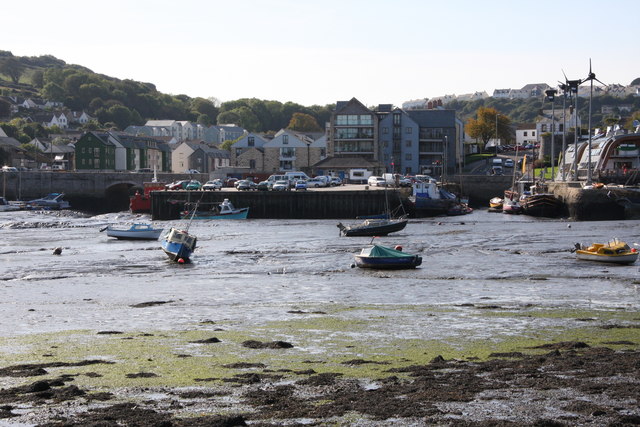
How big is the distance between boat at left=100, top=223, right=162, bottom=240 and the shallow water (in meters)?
2.15

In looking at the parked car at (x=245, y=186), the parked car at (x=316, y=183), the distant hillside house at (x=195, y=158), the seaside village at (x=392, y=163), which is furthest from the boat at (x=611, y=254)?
the distant hillside house at (x=195, y=158)

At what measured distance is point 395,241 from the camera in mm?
63000

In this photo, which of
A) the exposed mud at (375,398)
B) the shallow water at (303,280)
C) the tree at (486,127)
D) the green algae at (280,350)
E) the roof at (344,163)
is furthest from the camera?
the tree at (486,127)

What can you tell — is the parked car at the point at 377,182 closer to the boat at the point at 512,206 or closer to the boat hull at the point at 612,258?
the boat at the point at 512,206

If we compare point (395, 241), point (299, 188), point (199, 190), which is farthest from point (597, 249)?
point (199, 190)

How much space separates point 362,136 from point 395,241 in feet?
271

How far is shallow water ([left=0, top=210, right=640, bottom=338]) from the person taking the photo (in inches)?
1216

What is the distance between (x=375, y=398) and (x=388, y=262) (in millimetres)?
27402

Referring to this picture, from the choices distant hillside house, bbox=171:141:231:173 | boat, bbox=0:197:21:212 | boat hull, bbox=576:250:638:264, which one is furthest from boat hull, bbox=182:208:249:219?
distant hillside house, bbox=171:141:231:173

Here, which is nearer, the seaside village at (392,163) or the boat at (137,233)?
the boat at (137,233)

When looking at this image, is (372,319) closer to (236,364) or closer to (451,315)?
(451,315)

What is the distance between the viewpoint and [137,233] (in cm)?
6962

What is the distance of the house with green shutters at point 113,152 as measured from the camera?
160250mm

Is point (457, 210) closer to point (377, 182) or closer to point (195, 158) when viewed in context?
point (377, 182)
